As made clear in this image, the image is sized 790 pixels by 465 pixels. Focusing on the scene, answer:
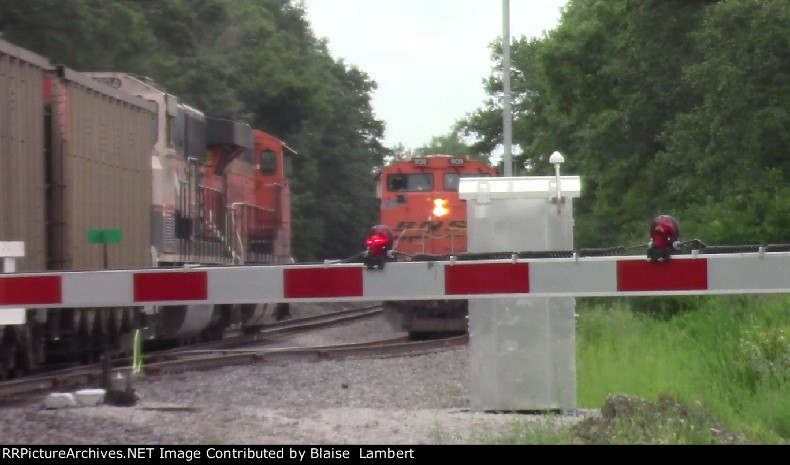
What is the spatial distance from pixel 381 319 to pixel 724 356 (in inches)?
658

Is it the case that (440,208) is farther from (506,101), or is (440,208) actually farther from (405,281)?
(405,281)

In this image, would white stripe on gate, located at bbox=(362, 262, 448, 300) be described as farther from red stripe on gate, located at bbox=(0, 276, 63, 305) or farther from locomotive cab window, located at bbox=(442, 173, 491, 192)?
locomotive cab window, located at bbox=(442, 173, 491, 192)

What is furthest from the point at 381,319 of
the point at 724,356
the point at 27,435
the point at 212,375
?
the point at 27,435

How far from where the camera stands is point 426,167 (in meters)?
23.1

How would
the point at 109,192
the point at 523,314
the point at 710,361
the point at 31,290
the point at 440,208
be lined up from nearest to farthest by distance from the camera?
the point at 31,290 → the point at 523,314 → the point at 710,361 → the point at 109,192 → the point at 440,208

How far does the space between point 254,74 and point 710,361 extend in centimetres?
3409

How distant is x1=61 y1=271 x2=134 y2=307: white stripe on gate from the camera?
6.43 meters

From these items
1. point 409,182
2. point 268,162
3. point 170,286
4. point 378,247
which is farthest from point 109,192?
point 409,182

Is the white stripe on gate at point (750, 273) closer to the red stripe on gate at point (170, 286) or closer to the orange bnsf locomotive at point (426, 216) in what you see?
the red stripe on gate at point (170, 286)

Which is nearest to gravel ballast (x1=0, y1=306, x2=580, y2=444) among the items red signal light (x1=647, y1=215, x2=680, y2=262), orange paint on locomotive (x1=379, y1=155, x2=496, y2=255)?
red signal light (x1=647, y1=215, x2=680, y2=262)

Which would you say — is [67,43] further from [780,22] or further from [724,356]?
[724,356]

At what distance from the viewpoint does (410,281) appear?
617 centimetres

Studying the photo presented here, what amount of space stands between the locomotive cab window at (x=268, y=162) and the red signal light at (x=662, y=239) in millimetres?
17654

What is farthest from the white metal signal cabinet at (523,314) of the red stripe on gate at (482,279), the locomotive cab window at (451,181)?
the locomotive cab window at (451,181)
